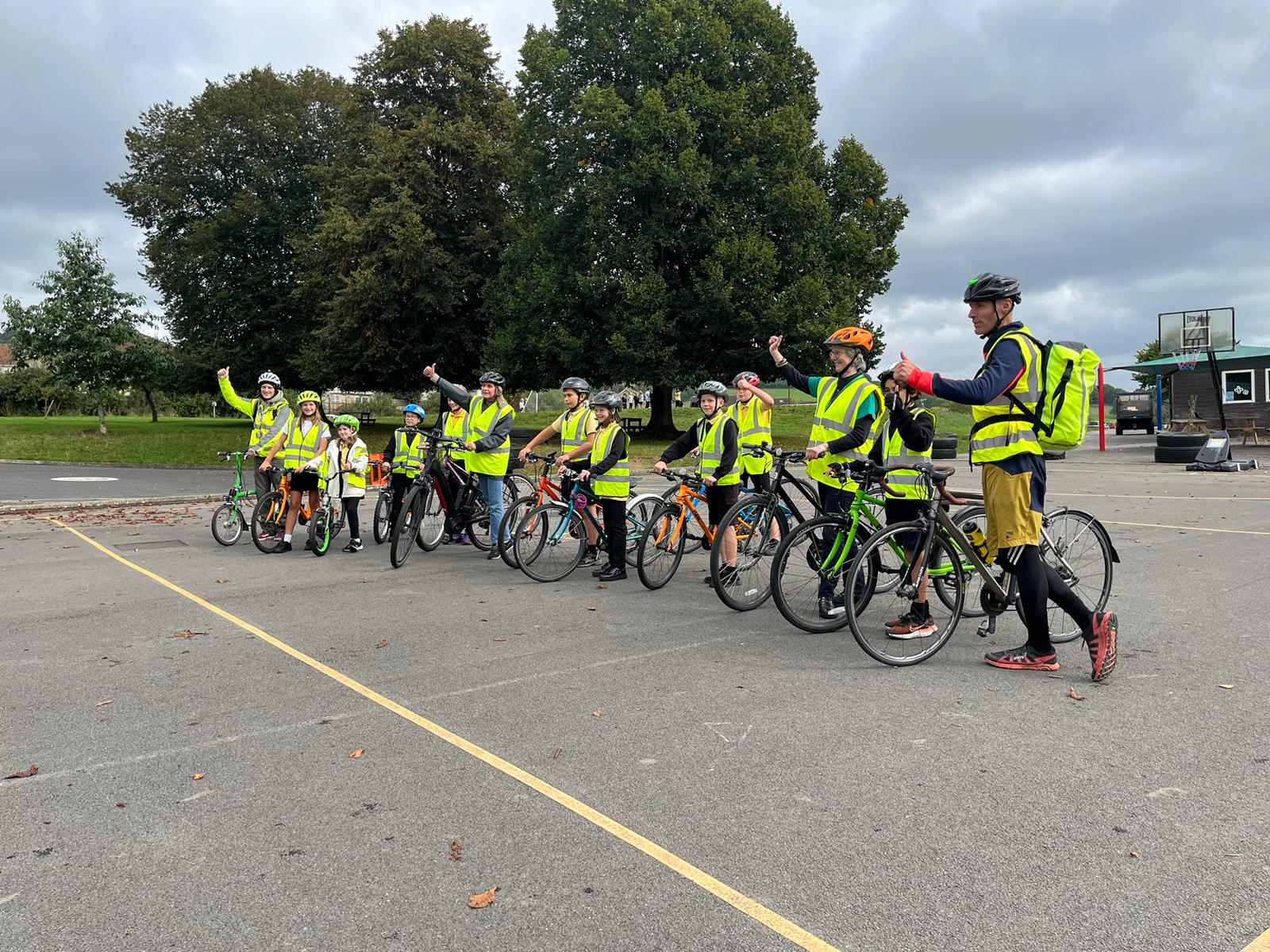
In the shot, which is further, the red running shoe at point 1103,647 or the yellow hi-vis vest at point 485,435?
the yellow hi-vis vest at point 485,435

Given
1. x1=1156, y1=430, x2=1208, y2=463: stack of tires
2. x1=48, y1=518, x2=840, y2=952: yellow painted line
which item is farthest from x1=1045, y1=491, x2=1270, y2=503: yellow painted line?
x1=48, y1=518, x2=840, y2=952: yellow painted line

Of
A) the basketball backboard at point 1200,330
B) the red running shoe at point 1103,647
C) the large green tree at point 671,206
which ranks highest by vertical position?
the large green tree at point 671,206

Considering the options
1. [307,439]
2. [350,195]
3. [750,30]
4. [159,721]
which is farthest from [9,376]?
[159,721]

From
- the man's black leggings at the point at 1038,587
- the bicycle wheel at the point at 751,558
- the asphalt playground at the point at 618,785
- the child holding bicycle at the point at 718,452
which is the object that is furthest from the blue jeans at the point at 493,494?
the man's black leggings at the point at 1038,587

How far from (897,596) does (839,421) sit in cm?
149

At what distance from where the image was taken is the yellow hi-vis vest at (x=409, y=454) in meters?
10.6

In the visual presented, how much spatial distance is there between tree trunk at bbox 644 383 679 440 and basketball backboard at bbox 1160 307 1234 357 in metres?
18.4

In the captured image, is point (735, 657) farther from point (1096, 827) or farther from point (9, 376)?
point (9, 376)

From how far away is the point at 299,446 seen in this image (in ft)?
34.0

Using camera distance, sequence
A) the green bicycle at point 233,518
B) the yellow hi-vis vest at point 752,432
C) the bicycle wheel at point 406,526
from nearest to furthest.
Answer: the yellow hi-vis vest at point 752,432 < the bicycle wheel at point 406,526 < the green bicycle at point 233,518

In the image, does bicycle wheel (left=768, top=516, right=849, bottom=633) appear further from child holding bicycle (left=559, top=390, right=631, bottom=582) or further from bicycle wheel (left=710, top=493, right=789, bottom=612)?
child holding bicycle (left=559, top=390, right=631, bottom=582)

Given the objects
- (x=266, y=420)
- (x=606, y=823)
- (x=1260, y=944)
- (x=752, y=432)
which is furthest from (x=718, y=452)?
(x=266, y=420)

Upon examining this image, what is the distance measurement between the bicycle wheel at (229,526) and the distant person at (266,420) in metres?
0.34

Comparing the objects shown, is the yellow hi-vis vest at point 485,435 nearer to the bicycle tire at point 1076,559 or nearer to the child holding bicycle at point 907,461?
the child holding bicycle at point 907,461
